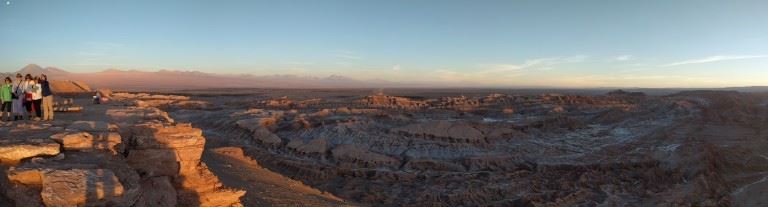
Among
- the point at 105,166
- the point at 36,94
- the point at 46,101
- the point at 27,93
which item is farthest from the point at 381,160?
the point at 105,166

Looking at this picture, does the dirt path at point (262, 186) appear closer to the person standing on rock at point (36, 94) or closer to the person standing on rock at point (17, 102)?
the person standing on rock at point (36, 94)

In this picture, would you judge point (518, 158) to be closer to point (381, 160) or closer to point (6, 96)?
point (381, 160)

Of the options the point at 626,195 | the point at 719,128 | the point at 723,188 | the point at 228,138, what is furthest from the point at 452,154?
the point at 719,128

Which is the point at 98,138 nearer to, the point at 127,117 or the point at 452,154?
the point at 127,117

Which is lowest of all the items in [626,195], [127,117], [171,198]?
[626,195]

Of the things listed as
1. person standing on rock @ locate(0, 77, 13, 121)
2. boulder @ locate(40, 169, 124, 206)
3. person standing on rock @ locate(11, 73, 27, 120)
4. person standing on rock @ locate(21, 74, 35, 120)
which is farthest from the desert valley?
person standing on rock @ locate(0, 77, 13, 121)

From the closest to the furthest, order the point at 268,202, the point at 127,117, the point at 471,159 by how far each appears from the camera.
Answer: the point at 268,202 < the point at 127,117 < the point at 471,159
